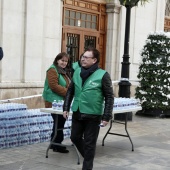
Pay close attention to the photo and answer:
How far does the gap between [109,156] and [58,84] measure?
5.25 ft

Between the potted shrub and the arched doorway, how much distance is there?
9.63ft

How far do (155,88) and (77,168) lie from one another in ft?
23.1

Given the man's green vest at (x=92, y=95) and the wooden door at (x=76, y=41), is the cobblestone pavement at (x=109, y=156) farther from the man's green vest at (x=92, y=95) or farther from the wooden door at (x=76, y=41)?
the wooden door at (x=76, y=41)

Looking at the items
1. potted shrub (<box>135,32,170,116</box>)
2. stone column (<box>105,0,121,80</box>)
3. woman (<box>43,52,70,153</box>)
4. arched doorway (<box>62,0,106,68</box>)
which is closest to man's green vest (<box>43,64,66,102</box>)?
woman (<box>43,52,70,153</box>)

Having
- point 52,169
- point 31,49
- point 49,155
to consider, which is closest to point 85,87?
point 52,169

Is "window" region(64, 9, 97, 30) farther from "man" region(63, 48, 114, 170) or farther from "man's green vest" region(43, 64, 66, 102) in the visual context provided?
"man" region(63, 48, 114, 170)

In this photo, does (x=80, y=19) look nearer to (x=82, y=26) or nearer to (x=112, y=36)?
(x=82, y=26)

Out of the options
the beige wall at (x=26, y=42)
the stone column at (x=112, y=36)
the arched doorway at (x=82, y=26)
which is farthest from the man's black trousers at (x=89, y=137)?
the stone column at (x=112, y=36)

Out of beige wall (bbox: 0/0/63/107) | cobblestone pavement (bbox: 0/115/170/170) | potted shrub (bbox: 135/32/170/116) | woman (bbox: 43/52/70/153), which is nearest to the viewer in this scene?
cobblestone pavement (bbox: 0/115/170/170)

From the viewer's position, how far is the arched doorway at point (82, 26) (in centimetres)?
1458

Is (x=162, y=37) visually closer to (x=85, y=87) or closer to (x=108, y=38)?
(x=108, y=38)

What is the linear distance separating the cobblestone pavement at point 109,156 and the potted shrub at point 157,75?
11.4 feet

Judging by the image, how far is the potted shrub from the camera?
13.0 meters

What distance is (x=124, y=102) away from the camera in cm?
795
